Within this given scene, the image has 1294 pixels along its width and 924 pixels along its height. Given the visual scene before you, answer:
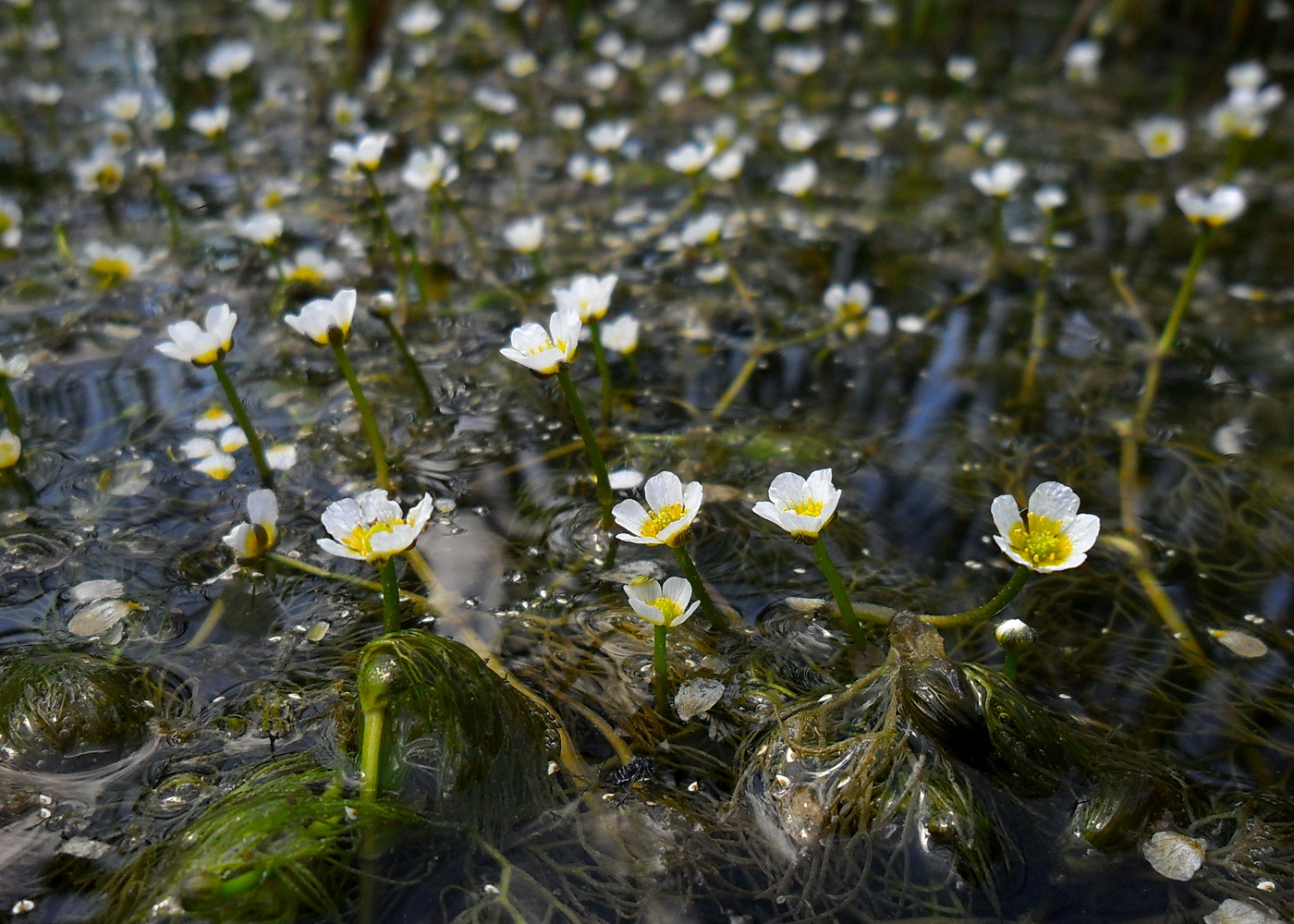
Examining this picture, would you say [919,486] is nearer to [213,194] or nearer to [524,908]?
[524,908]

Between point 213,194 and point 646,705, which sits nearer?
point 646,705

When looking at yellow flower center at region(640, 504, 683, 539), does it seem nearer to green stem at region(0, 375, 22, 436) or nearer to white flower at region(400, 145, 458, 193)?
green stem at region(0, 375, 22, 436)

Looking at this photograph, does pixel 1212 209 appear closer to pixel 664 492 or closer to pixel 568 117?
pixel 664 492

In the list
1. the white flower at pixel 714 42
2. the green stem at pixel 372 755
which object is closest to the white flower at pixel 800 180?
the white flower at pixel 714 42

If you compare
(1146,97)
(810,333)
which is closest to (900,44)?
(1146,97)

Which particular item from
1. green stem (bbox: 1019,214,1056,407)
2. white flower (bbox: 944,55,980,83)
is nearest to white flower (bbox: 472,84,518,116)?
white flower (bbox: 944,55,980,83)

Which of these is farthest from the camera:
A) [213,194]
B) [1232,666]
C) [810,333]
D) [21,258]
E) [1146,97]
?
[1146,97]
